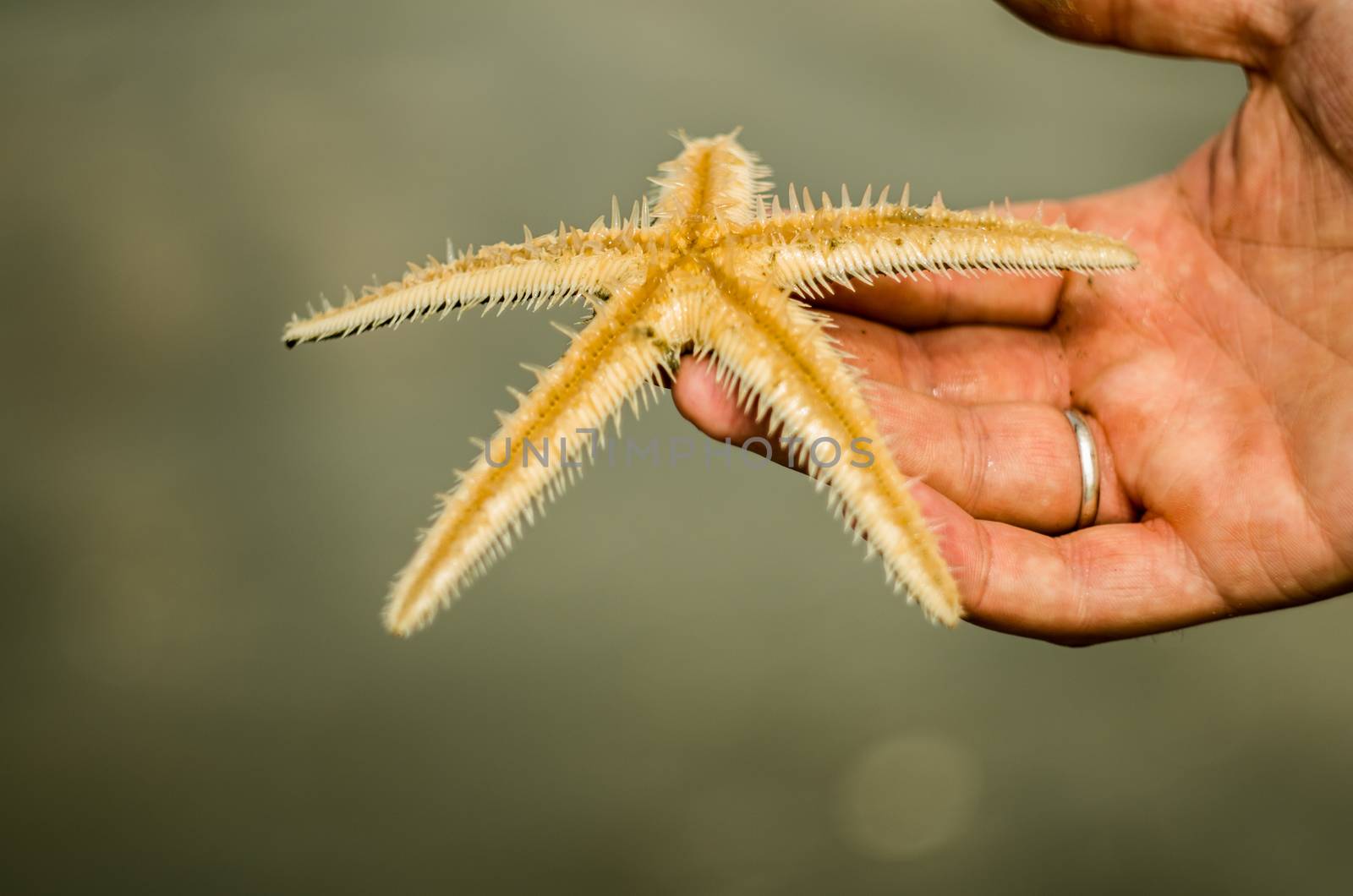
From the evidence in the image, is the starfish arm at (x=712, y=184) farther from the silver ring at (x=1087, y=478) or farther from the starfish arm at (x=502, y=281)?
the silver ring at (x=1087, y=478)

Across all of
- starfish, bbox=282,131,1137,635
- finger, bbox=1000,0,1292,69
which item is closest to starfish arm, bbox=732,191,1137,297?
starfish, bbox=282,131,1137,635

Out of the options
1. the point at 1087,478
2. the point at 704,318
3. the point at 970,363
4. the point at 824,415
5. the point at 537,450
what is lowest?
the point at 537,450

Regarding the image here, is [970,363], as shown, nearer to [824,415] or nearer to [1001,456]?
[1001,456]

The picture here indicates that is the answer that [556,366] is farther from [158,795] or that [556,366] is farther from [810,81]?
[810,81]

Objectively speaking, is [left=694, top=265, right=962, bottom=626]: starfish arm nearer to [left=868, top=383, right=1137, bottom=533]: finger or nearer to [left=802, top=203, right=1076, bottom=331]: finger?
[left=868, top=383, right=1137, bottom=533]: finger

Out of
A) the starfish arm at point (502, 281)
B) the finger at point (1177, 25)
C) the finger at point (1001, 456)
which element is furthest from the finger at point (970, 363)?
the finger at point (1177, 25)

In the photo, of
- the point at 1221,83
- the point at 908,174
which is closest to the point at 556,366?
the point at 908,174

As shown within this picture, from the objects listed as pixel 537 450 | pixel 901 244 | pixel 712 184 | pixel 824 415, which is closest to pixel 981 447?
pixel 901 244
